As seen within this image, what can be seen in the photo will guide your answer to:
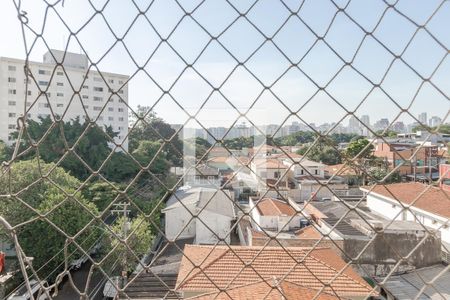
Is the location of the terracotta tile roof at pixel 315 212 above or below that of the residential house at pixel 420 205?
below

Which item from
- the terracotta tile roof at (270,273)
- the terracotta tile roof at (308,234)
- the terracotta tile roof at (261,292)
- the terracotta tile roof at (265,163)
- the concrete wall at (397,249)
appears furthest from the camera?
the terracotta tile roof at (308,234)

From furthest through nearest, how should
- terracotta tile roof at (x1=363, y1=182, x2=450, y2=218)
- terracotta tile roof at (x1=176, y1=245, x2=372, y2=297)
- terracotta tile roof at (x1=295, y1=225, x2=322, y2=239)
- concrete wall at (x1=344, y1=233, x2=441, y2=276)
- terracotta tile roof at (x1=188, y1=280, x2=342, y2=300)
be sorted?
1. terracotta tile roof at (x1=363, y1=182, x2=450, y2=218)
2. terracotta tile roof at (x1=295, y1=225, x2=322, y2=239)
3. concrete wall at (x1=344, y1=233, x2=441, y2=276)
4. terracotta tile roof at (x1=176, y1=245, x2=372, y2=297)
5. terracotta tile roof at (x1=188, y1=280, x2=342, y2=300)

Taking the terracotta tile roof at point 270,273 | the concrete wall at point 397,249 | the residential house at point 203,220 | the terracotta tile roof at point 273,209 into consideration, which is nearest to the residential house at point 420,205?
the concrete wall at point 397,249

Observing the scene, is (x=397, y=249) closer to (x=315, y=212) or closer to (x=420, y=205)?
(x=420, y=205)

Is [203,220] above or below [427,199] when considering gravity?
below

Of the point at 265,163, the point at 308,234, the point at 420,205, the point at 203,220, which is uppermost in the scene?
the point at 265,163

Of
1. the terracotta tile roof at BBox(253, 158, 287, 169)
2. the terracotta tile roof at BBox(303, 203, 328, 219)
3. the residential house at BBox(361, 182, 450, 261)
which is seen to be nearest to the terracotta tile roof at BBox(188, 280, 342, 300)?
the terracotta tile roof at BBox(253, 158, 287, 169)

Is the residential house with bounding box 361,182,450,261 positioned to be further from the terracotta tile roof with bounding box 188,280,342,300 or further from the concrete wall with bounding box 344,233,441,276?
the terracotta tile roof with bounding box 188,280,342,300

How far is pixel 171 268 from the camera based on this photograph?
4207 millimetres

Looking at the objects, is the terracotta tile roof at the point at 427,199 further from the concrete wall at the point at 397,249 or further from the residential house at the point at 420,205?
the concrete wall at the point at 397,249

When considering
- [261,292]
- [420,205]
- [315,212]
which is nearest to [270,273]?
[261,292]

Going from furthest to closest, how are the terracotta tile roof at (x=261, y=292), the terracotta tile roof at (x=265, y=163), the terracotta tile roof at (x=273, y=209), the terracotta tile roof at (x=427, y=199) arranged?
the terracotta tile roof at (x=273, y=209)
the terracotta tile roof at (x=427, y=199)
the terracotta tile roof at (x=265, y=163)
the terracotta tile roof at (x=261, y=292)

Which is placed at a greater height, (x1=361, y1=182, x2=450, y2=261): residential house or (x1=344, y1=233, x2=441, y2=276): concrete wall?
(x1=361, y1=182, x2=450, y2=261): residential house

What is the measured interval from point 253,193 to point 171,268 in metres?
4.45
